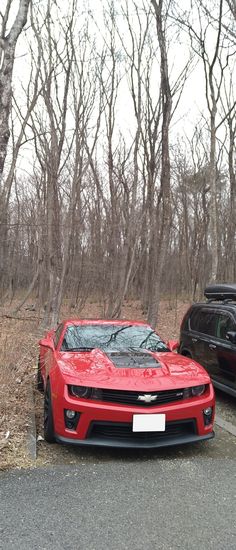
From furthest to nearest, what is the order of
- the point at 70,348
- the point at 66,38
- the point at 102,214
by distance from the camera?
the point at 102,214 < the point at 66,38 < the point at 70,348

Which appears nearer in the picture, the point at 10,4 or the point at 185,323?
the point at 185,323

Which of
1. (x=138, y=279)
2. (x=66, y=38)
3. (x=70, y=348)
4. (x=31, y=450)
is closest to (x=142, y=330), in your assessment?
(x=70, y=348)

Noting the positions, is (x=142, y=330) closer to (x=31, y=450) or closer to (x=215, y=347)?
(x=215, y=347)

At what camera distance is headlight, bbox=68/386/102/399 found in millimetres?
4086

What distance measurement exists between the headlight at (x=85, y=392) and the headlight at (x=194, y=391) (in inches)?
35.0

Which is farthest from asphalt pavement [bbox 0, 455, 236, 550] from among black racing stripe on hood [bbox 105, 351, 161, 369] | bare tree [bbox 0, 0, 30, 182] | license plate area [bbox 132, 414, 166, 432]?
bare tree [bbox 0, 0, 30, 182]

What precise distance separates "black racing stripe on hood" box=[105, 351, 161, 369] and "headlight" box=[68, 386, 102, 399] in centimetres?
49

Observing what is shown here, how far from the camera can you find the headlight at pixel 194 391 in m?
4.31

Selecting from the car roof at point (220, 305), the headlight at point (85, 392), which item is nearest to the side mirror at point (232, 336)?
the car roof at point (220, 305)

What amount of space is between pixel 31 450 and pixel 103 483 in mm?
873

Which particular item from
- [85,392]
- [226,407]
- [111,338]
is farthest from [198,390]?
[226,407]

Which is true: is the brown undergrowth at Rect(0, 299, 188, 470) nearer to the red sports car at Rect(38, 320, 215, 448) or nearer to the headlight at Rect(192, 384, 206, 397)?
the red sports car at Rect(38, 320, 215, 448)

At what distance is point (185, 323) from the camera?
802cm

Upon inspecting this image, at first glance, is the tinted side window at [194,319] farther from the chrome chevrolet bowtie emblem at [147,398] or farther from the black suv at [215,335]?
the chrome chevrolet bowtie emblem at [147,398]
